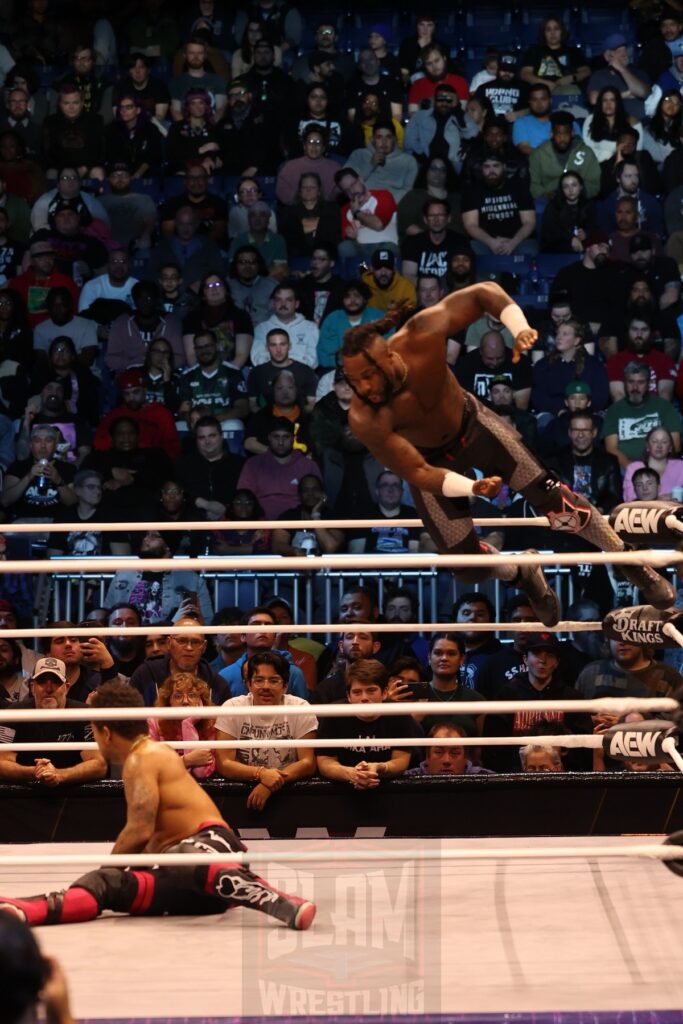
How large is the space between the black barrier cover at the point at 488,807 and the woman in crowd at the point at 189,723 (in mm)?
263

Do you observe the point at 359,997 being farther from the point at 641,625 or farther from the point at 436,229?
the point at 436,229

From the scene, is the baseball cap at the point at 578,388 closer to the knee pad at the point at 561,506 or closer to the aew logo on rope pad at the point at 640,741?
the knee pad at the point at 561,506

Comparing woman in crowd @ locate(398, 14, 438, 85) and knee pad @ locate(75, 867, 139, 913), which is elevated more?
woman in crowd @ locate(398, 14, 438, 85)

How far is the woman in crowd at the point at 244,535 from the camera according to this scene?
270 inches

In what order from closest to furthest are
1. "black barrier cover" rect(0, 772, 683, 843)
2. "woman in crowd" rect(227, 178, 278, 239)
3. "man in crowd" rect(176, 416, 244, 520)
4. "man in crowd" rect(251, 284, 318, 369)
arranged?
1. "black barrier cover" rect(0, 772, 683, 843)
2. "man in crowd" rect(176, 416, 244, 520)
3. "man in crowd" rect(251, 284, 318, 369)
4. "woman in crowd" rect(227, 178, 278, 239)

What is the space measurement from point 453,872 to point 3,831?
5.62ft

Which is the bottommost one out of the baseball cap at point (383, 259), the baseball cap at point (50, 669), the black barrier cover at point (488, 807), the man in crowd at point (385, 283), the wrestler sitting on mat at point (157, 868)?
the black barrier cover at point (488, 807)

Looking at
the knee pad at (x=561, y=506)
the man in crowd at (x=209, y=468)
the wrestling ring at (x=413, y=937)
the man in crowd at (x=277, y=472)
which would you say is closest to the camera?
the wrestling ring at (x=413, y=937)

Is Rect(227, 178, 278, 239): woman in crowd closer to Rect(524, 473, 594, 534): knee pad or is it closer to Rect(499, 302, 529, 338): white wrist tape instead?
Rect(524, 473, 594, 534): knee pad

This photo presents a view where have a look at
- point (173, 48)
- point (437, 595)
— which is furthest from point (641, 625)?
point (173, 48)

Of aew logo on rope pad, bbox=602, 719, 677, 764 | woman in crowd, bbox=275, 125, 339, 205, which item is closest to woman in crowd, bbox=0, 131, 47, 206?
woman in crowd, bbox=275, 125, 339, 205

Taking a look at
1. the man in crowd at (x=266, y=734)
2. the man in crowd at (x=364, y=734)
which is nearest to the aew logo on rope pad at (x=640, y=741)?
the man in crowd at (x=364, y=734)

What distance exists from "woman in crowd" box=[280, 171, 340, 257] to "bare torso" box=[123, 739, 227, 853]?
4954mm

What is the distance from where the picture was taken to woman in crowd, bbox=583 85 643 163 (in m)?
8.72
